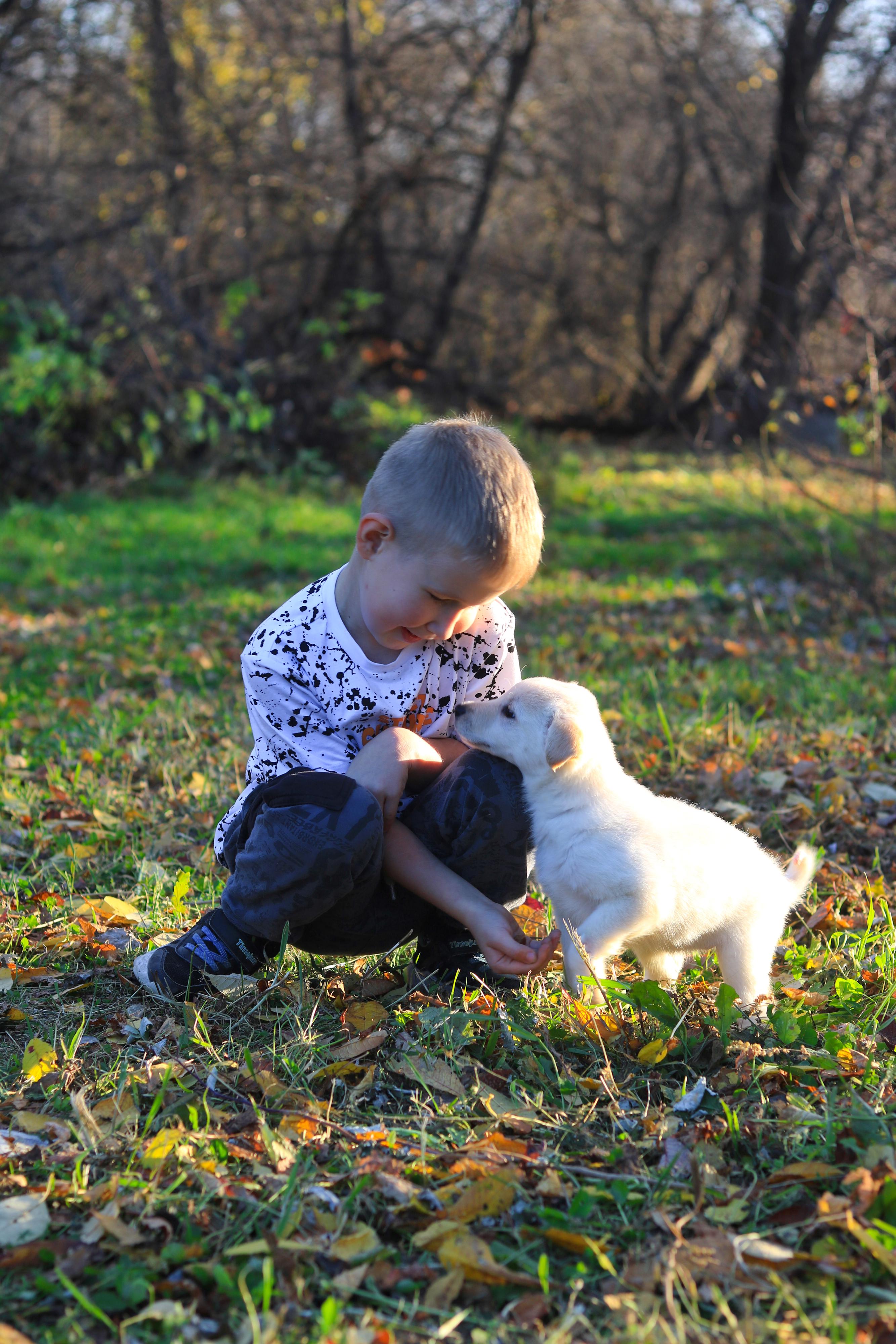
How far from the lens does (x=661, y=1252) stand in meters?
1.90

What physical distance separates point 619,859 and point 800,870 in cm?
61

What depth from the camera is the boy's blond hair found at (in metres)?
2.50

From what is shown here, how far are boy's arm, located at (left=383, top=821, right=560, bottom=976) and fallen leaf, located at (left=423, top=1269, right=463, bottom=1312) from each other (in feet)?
2.67

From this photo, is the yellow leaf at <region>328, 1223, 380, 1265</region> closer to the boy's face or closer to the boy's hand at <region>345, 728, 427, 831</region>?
the boy's hand at <region>345, 728, 427, 831</region>

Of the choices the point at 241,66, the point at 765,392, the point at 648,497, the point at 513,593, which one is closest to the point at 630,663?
the point at 513,593

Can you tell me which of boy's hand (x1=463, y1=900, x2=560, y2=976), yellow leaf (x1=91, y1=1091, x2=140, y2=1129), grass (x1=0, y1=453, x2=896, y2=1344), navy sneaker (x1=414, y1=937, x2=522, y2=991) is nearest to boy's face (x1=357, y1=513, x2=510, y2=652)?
boy's hand (x1=463, y1=900, x2=560, y2=976)

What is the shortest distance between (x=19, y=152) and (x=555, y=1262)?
1381cm

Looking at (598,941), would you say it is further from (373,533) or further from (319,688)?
(373,533)

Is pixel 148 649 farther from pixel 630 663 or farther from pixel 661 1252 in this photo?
pixel 661 1252

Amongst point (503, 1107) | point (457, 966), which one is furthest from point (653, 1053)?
point (457, 966)

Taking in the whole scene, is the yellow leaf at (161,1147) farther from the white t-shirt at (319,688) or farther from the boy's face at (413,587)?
the boy's face at (413,587)

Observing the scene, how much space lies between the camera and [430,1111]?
2.29 meters

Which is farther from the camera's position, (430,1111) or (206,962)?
(206,962)

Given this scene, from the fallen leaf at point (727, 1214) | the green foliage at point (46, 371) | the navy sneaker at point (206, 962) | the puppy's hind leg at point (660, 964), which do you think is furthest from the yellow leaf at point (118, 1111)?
the green foliage at point (46, 371)
